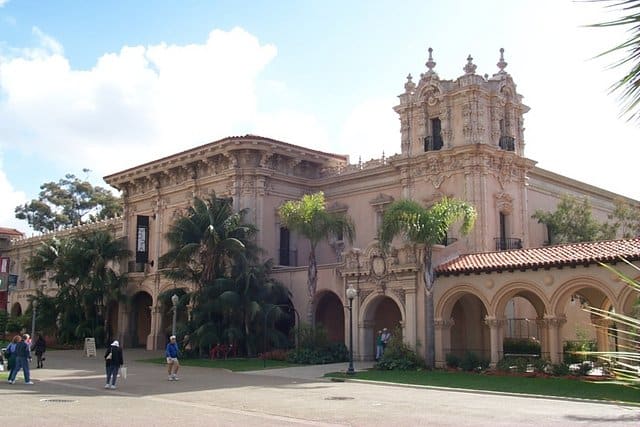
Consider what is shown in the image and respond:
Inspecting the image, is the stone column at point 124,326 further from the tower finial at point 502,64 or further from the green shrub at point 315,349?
the tower finial at point 502,64

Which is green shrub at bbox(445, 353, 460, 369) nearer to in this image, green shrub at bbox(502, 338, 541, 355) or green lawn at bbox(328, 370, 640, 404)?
green lawn at bbox(328, 370, 640, 404)

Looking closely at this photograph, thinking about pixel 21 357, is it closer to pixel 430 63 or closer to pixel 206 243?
pixel 206 243

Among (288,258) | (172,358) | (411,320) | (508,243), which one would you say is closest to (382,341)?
(411,320)

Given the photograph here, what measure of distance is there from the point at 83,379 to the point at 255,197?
15.9 m

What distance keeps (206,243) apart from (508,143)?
15.3 meters

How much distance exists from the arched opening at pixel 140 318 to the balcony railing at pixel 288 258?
10.5 m

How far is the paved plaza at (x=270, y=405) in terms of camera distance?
13.2m

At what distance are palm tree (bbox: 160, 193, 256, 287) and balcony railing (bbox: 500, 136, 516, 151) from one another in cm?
1274

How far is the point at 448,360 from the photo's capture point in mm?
25859

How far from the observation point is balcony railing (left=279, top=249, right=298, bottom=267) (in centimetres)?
3806

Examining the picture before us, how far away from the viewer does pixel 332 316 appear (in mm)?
35500

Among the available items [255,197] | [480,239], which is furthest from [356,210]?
[480,239]

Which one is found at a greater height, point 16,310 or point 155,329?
point 16,310

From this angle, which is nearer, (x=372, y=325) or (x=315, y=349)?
A: (x=315, y=349)
